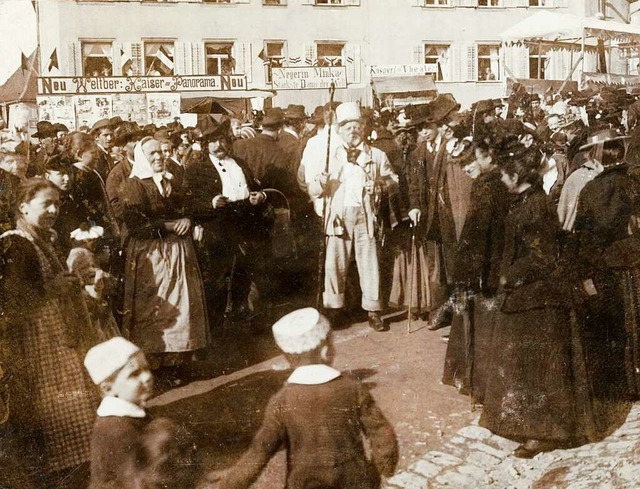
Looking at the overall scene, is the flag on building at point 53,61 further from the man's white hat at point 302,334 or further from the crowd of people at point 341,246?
the man's white hat at point 302,334

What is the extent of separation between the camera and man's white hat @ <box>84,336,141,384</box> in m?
2.73

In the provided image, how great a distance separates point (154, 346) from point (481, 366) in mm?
1778

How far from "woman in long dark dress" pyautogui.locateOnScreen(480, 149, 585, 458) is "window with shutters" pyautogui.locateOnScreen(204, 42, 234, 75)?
1.39 metres

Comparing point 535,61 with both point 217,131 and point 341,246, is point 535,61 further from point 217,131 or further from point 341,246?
point 217,131

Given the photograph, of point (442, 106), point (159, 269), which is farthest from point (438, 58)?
point (159, 269)

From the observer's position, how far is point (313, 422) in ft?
8.30

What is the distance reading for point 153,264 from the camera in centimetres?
391

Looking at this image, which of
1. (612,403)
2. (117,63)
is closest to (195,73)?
(117,63)

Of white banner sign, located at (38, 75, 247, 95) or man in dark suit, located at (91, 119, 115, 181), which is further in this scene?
man in dark suit, located at (91, 119, 115, 181)

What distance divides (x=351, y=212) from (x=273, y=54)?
60.8 inches

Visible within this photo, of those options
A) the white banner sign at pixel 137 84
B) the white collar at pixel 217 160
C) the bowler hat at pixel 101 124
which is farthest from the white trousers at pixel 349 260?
the bowler hat at pixel 101 124

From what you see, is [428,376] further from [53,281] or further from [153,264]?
[53,281]

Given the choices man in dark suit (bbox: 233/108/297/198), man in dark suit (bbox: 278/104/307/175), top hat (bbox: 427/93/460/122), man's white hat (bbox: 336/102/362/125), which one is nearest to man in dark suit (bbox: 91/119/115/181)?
man in dark suit (bbox: 233/108/297/198)

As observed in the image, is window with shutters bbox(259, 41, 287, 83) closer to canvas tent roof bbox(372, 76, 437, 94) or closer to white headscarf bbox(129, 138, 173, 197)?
canvas tent roof bbox(372, 76, 437, 94)
